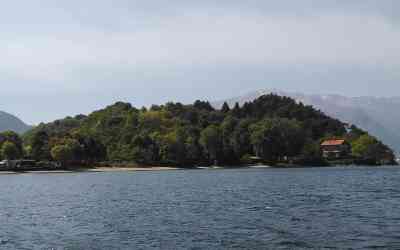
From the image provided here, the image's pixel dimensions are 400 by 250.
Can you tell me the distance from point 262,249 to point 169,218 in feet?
54.1


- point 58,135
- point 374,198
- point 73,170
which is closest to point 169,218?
point 374,198

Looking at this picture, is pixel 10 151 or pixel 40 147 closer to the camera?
pixel 10 151

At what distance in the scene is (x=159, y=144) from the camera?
198 meters

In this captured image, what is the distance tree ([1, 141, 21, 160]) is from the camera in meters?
189

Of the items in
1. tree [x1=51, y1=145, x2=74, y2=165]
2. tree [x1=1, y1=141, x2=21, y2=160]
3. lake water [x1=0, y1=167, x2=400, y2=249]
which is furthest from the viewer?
tree [x1=1, y1=141, x2=21, y2=160]

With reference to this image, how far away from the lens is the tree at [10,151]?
7436 inches

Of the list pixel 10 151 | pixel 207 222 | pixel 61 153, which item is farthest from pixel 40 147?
pixel 207 222

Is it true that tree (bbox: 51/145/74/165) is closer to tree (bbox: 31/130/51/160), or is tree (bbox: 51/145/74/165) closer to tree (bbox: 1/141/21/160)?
tree (bbox: 31/130/51/160)

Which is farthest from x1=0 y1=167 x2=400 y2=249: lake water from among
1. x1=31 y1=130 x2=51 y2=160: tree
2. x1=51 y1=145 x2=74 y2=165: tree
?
x1=31 y1=130 x2=51 y2=160: tree

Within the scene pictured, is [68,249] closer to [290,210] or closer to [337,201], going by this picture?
[290,210]

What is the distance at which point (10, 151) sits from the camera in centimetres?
18938

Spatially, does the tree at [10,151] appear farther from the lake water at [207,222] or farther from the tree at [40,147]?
the lake water at [207,222]

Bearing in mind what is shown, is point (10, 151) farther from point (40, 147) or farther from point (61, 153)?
point (61, 153)

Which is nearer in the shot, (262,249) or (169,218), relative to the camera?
(262,249)
